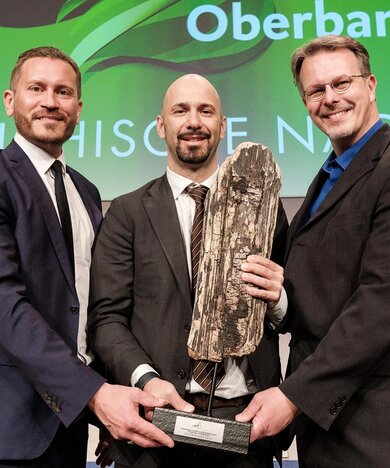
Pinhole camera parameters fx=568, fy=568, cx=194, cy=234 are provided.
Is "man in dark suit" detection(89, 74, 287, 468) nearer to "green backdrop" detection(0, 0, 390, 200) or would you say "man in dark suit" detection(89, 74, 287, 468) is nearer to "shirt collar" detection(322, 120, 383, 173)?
"shirt collar" detection(322, 120, 383, 173)

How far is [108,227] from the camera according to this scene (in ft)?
5.96

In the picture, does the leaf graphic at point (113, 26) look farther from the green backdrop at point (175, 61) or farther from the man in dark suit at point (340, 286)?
the man in dark suit at point (340, 286)

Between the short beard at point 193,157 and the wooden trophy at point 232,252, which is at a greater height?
the short beard at point 193,157

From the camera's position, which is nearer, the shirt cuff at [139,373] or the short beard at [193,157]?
the shirt cuff at [139,373]

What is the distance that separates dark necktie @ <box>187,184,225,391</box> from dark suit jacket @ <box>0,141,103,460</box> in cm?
30

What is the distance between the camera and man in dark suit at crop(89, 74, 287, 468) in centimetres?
158

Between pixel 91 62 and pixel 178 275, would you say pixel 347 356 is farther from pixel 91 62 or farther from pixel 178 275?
pixel 91 62

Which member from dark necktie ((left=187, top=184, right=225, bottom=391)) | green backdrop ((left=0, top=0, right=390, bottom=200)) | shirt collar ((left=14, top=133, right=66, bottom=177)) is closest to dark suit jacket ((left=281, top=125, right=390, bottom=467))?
dark necktie ((left=187, top=184, right=225, bottom=391))

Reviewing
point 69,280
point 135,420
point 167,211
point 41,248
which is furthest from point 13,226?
point 135,420

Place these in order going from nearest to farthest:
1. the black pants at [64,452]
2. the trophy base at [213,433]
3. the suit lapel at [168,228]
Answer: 1. the trophy base at [213,433]
2. the black pants at [64,452]
3. the suit lapel at [168,228]

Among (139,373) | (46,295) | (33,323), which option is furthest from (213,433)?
(46,295)

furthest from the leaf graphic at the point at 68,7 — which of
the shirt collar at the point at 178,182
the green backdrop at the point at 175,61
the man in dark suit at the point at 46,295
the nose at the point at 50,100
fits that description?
the shirt collar at the point at 178,182

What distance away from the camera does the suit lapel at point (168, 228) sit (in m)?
1.69

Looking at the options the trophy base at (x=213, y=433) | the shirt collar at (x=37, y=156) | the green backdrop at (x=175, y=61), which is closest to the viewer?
the trophy base at (x=213, y=433)
